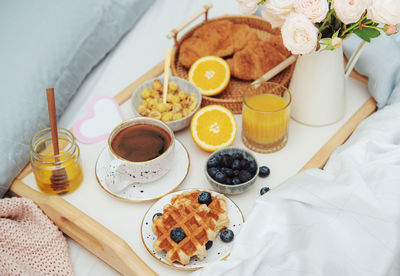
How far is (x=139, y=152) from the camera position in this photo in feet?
3.37

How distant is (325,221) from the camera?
0.84 meters

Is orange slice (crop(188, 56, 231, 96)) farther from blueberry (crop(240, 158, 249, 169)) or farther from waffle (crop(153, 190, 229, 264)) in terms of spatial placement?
waffle (crop(153, 190, 229, 264))

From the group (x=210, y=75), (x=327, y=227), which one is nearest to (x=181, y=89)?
(x=210, y=75)

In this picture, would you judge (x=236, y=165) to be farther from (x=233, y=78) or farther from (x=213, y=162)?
(x=233, y=78)

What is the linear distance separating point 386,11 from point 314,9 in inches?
5.3

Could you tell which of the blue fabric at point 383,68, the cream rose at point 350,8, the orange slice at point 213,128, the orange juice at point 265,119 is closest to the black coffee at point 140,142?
the orange slice at point 213,128

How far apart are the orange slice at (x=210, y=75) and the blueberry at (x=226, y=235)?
463mm

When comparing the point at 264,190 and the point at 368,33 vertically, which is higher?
the point at 368,33

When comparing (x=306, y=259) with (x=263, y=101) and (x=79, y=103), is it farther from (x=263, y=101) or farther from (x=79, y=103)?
(x=79, y=103)

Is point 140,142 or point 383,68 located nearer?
point 140,142

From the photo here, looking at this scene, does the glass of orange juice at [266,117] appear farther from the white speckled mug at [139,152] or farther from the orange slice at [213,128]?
the white speckled mug at [139,152]

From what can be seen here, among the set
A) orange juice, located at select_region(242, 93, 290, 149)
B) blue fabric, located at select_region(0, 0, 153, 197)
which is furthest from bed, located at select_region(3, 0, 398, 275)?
orange juice, located at select_region(242, 93, 290, 149)

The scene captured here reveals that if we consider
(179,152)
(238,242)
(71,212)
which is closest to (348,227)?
(238,242)

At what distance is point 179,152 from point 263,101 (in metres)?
0.26
